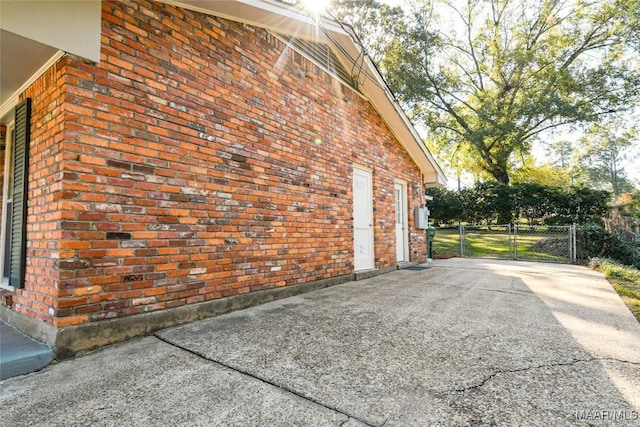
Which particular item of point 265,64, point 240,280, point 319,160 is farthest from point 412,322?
point 265,64

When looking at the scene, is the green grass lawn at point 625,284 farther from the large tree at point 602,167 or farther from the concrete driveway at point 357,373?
the large tree at point 602,167

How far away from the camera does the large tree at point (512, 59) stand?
15500mm

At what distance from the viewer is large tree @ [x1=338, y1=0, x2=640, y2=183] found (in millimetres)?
15500

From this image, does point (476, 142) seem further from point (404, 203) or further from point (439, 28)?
point (404, 203)

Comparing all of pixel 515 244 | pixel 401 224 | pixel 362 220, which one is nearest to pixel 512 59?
pixel 515 244

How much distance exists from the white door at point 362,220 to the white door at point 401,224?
5.27 feet

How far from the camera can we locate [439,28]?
58.9 ft

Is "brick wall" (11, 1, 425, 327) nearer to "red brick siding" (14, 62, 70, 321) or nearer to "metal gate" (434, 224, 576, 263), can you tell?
"red brick siding" (14, 62, 70, 321)

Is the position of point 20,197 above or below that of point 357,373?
above

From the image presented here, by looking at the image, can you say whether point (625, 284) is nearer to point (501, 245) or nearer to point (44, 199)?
point (501, 245)

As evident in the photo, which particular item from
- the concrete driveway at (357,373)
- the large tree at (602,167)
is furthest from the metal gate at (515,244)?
the large tree at (602,167)

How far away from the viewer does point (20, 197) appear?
9.94ft

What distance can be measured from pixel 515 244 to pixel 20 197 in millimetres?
11898

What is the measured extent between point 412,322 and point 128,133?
3.38 meters
